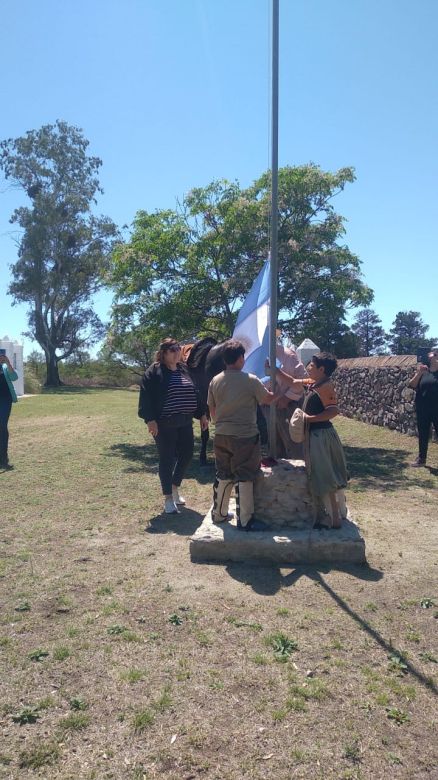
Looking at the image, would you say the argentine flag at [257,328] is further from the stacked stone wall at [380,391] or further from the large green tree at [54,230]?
the large green tree at [54,230]

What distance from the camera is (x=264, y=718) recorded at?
2.66 meters

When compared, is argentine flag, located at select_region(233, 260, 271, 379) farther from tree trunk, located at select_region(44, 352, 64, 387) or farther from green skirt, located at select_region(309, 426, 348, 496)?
tree trunk, located at select_region(44, 352, 64, 387)

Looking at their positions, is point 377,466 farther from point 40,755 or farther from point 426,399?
point 40,755

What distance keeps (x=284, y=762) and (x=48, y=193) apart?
144ft

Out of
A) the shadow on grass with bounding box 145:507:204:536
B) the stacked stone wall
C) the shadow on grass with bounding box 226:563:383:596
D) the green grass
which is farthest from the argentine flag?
the stacked stone wall

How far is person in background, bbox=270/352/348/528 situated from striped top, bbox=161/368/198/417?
5.00ft

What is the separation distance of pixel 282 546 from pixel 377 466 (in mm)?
4804

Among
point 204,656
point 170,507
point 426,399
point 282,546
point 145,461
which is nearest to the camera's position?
point 204,656

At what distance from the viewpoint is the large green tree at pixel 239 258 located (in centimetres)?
972

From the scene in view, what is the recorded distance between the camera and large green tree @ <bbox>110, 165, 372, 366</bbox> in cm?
972

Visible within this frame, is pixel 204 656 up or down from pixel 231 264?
down

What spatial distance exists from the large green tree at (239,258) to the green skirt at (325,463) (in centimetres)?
533

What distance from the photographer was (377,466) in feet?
29.7

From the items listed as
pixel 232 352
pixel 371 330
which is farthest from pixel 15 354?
pixel 371 330
